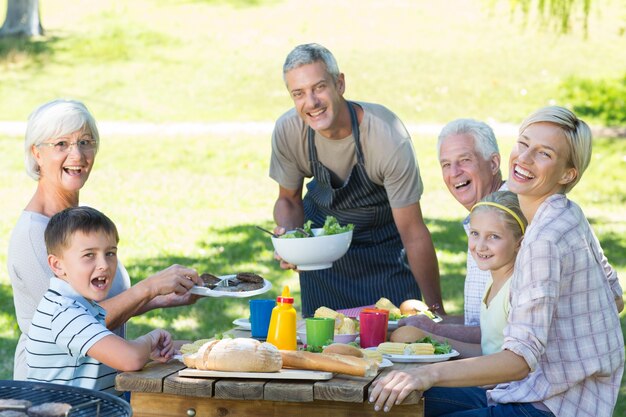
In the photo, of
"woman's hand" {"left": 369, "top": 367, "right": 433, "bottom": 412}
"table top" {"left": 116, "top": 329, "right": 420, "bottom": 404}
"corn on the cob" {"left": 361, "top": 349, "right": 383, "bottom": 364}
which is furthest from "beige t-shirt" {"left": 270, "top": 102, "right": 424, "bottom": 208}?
"woman's hand" {"left": 369, "top": 367, "right": 433, "bottom": 412}

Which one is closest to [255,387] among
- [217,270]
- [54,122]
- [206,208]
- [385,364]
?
[385,364]

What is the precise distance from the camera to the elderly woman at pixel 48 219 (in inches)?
149

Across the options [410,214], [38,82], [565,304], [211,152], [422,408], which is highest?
[38,82]

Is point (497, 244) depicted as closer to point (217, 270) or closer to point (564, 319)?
point (564, 319)

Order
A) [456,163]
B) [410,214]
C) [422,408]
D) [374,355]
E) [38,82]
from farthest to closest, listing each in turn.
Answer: [38,82], [410,214], [456,163], [374,355], [422,408]

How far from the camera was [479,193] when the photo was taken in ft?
14.4

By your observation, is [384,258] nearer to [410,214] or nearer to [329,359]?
[410,214]

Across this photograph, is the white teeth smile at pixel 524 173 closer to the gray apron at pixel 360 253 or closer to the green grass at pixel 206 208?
the gray apron at pixel 360 253

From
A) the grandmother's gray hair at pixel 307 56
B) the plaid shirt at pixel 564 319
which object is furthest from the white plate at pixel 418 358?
the grandmother's gray hair at pixel 307 56

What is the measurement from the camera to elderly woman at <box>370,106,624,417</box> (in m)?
3.08

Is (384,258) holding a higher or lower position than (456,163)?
lower

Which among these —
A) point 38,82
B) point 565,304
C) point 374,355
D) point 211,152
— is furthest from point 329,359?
point 38,82

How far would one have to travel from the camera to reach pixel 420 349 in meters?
3.52

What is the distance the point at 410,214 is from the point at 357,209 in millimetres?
339
